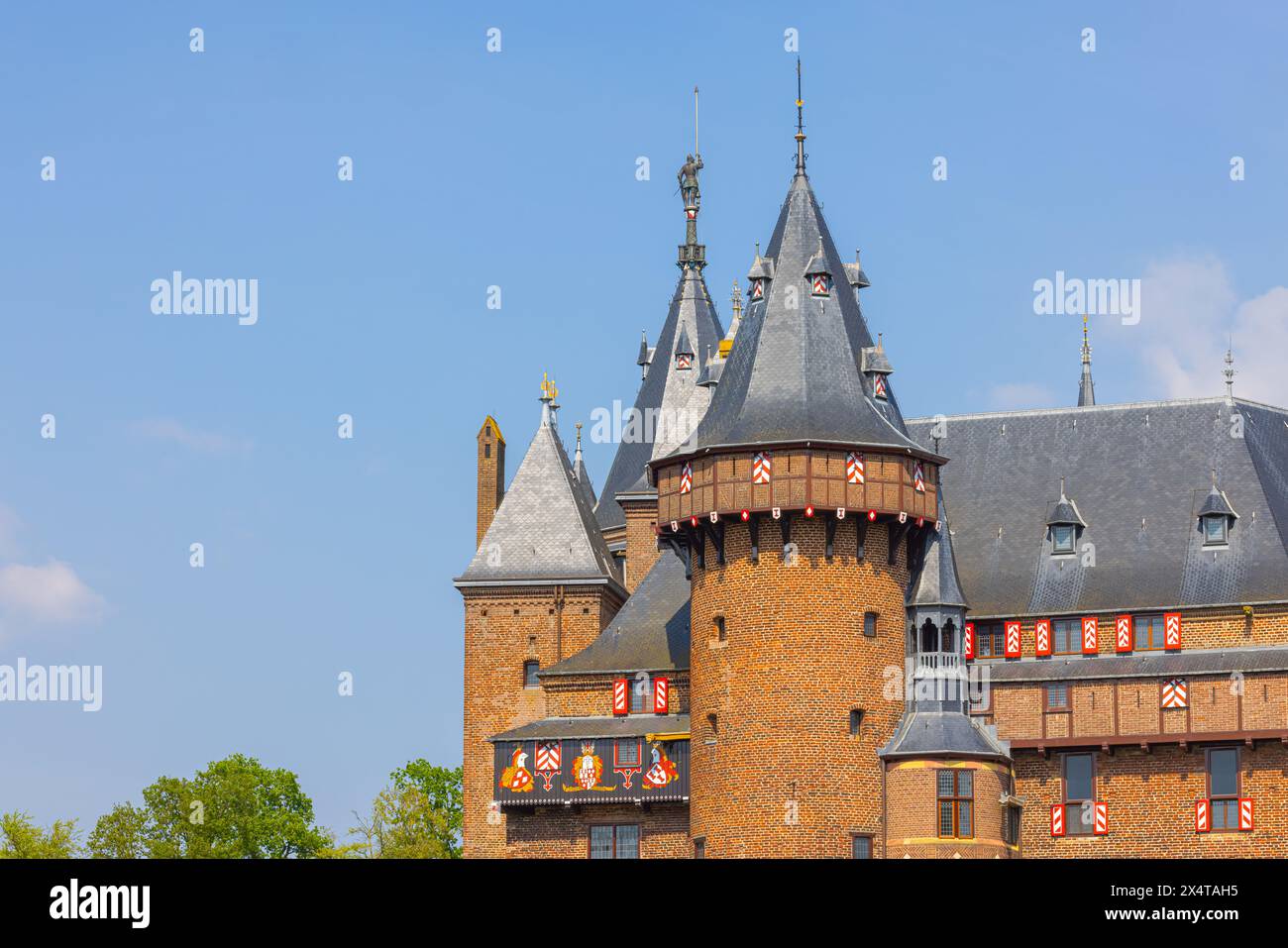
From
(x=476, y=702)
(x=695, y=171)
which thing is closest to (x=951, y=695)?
(x=476, y=702)

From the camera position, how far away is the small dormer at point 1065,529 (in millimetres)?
60844

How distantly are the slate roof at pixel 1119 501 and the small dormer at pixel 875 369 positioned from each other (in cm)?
505

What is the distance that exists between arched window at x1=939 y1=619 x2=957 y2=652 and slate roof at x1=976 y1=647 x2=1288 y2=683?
63.7 inches

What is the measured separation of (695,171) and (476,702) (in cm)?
2242

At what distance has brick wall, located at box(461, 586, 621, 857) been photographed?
6725 cm

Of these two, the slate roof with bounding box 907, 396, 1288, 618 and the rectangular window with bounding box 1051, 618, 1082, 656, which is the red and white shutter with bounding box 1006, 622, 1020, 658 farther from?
the rectangular window with bounding box 1051, 618, 1082, 656

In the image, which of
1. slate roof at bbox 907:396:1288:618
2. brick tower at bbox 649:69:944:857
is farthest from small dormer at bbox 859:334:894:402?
slate roof at bbox 907:396:1288:618

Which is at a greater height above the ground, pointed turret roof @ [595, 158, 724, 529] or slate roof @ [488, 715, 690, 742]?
pointed turret roof @ [595, 158, 724, 529]

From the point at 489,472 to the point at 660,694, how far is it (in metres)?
13.2

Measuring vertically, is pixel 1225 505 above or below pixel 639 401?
below

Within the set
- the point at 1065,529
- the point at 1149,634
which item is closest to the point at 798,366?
the point at 1065,529

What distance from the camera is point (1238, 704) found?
186ft
